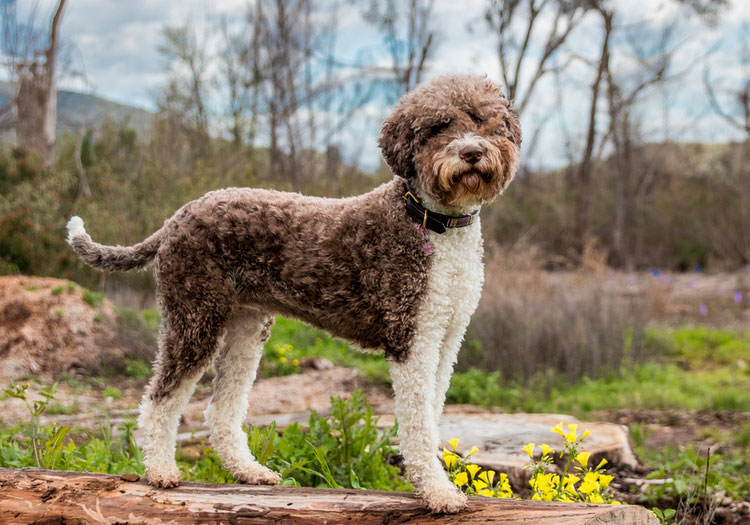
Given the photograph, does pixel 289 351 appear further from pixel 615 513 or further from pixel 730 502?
pixel 615 513

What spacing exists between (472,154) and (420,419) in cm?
113

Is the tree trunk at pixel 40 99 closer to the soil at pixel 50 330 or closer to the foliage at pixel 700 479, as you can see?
the soil at pixel 50 330

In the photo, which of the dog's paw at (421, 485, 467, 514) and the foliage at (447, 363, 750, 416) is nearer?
the dog's paw at (421, 485, 467, 514)

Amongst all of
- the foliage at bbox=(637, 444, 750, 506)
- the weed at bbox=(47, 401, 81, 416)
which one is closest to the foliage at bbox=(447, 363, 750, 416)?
the foliage at bbox=(637, 444, 750, 506)

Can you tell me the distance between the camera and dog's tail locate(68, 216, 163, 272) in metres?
3.11

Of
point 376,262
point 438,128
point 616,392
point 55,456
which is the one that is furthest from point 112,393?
point 616,392

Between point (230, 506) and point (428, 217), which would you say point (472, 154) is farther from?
point (230, 506)

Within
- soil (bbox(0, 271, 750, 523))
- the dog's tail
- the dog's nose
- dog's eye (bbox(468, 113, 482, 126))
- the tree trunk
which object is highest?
the tree trunk

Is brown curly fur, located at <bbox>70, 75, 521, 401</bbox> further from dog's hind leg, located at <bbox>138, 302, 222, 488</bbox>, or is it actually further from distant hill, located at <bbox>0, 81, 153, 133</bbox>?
distant hill, located at <bbox>0, 81, 153, 133</bbox>

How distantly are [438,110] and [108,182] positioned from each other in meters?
9.49

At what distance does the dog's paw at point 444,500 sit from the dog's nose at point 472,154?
135 cm

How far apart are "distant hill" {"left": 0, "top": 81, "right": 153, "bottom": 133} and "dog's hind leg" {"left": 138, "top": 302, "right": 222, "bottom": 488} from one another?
44.0ft

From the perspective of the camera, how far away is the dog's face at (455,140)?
247cm

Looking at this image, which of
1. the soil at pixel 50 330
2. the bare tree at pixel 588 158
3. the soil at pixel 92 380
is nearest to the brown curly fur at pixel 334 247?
the soil at pixel 92 380
